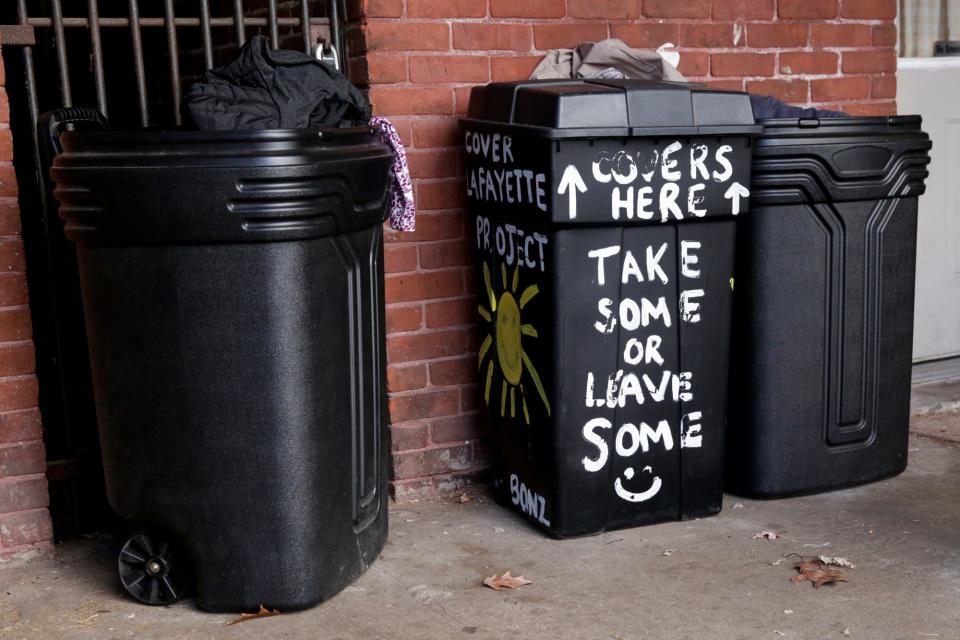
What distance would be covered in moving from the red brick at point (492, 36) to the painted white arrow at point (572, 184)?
2.72 feet

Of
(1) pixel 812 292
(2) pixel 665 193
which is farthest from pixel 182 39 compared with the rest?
(1) pixel 812 292

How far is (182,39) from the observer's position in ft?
16.2

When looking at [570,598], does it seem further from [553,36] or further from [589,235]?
[553,36]

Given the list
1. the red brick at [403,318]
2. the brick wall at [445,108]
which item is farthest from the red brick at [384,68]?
the red brick at [403,318]

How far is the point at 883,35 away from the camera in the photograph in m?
4.59

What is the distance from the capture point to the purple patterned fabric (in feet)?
11.1

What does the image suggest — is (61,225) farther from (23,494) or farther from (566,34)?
(566,34)

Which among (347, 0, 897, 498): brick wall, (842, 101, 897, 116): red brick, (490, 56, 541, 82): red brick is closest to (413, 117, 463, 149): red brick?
(347, 0, 897, 498): brick wall

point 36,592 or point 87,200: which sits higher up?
point 87,200

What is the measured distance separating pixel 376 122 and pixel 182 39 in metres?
1.92

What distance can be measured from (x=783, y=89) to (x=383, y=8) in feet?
5.37

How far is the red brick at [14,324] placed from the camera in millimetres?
3316

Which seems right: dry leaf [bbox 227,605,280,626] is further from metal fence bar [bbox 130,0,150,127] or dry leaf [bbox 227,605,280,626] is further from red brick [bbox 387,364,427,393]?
metal fence bar [bbox 130,0,150,127]

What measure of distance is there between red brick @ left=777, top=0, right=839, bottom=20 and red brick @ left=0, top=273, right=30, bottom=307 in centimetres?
285
